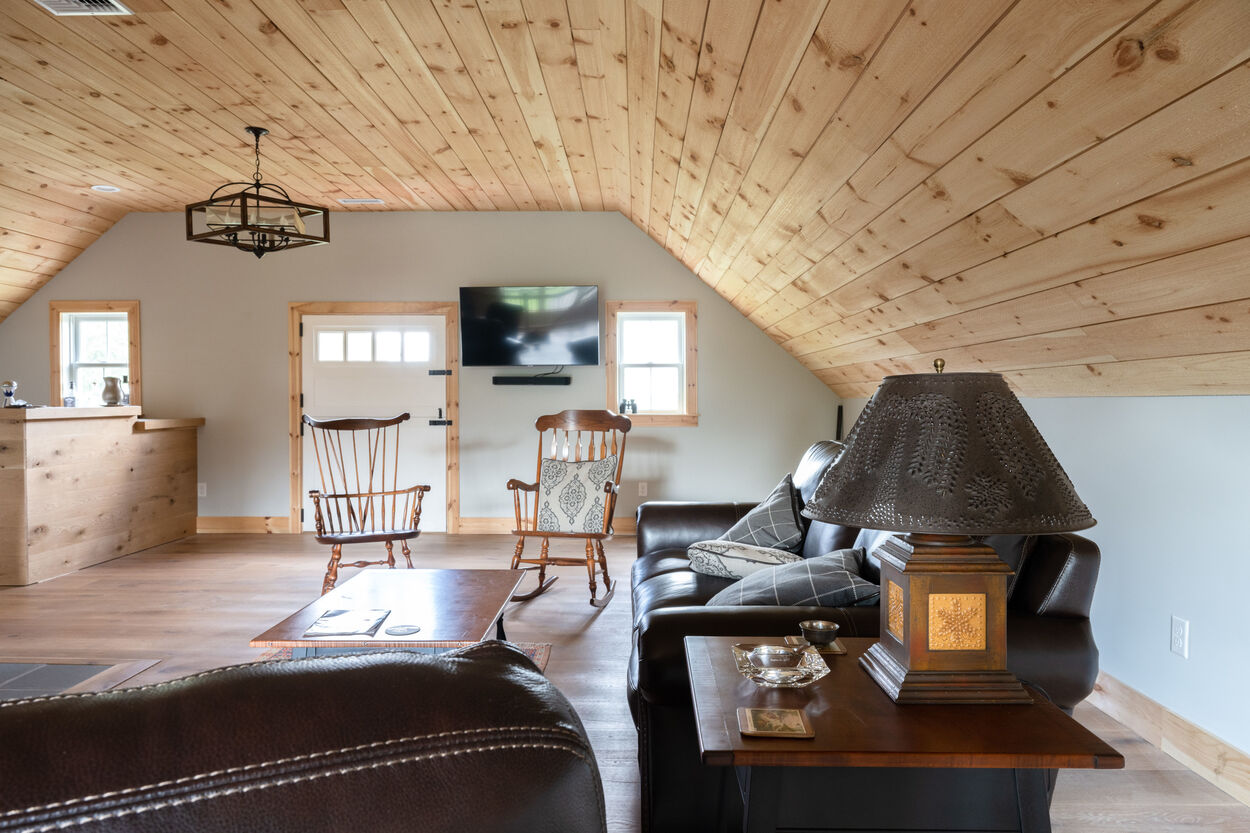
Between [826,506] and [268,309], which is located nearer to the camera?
[826,506]

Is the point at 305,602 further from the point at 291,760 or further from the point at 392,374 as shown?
the point at 291,760

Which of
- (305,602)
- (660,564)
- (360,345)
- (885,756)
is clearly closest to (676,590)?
(660,564)

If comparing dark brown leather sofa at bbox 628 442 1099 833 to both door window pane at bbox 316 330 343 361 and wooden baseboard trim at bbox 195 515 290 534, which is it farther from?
wooden baseboard trim at bbox 195 515 290 534

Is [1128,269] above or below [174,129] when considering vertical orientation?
below

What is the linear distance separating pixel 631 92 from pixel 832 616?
2289 mm

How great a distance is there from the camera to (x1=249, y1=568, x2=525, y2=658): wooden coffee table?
2270 mm

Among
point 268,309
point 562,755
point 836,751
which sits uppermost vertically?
point 268,309

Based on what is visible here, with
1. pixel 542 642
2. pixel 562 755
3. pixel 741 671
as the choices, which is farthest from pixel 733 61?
pixel 542 642

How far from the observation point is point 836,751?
3.77 ft

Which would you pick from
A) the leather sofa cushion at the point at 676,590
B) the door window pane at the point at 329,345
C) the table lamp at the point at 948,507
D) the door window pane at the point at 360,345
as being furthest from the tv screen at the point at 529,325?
the table lamp at the point at 948,507

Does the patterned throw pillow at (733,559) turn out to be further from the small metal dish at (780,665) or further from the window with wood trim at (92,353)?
the window with wood trim at (92,353)

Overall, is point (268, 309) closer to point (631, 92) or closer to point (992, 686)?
point (631, 92)

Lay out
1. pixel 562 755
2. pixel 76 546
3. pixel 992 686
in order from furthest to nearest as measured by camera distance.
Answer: pixel 76 546 < pixel 992 686 < pixel 562 755

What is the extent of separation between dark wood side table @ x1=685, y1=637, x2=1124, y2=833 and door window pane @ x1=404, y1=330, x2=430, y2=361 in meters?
4.94
